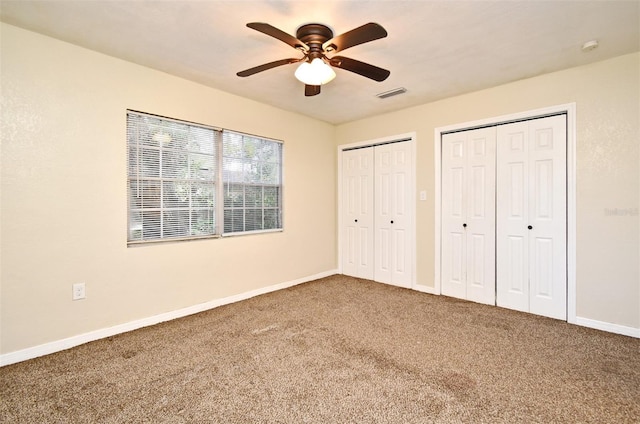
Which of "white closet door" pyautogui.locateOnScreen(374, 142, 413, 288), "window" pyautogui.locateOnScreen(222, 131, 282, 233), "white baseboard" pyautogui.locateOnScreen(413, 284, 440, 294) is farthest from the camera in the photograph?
"white closet door" pyautogui.locateOnScreen(374, 142, 413, 288)

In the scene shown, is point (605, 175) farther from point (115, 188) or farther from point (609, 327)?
point (115, 188)

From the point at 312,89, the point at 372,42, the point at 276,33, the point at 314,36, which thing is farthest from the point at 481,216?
the point at 276,33

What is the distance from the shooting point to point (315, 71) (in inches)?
84.9

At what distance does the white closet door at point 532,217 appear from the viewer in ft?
9.89

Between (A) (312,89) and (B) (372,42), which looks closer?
(B) (372,42)

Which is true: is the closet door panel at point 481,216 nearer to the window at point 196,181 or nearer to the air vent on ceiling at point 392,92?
the air vent on ceiling at point 392,92

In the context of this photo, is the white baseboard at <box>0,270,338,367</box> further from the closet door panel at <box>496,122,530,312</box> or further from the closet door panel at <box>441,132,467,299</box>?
the closet door panel at <box>496,122,530,312</box>

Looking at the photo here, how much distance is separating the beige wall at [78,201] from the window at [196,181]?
0.12m

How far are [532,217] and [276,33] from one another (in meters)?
3.07

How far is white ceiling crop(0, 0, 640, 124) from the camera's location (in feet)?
6.58

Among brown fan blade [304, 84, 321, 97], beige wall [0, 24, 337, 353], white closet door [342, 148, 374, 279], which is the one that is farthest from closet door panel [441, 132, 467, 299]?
beige wall [0, 24, 337, 353]

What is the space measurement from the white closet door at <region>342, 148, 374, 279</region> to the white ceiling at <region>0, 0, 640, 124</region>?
157cm

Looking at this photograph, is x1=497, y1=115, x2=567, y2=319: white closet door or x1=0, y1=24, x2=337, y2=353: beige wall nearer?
x1=0, y1=24, x2=337, y2=353: beige wall

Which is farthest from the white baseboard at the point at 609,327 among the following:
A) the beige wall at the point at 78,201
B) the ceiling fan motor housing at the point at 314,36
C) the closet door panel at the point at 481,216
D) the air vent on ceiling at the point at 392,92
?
the beige wall at the point at 78,201
